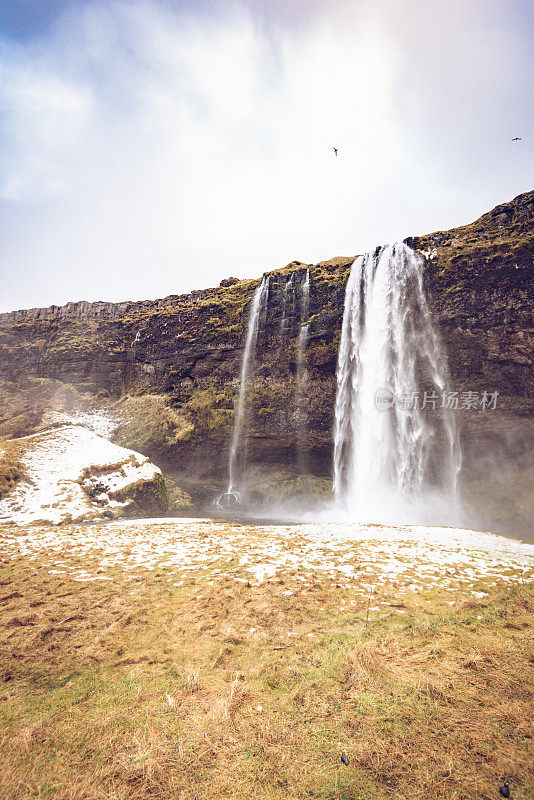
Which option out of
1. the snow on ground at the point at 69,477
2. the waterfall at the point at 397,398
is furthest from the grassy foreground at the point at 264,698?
the waterfall at the point at 397,398

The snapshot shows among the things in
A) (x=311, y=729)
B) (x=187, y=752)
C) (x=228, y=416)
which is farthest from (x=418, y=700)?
(x=228, y=416)

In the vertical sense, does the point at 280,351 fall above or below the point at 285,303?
below

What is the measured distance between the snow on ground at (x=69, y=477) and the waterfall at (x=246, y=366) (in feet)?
36.6

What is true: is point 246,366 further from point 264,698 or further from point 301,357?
point 264,698

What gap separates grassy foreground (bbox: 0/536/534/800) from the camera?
1863 millimetres

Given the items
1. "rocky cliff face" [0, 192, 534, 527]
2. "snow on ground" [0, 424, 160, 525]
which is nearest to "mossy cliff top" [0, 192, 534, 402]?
"rocky cliff face" [0, 192, 534, 527]

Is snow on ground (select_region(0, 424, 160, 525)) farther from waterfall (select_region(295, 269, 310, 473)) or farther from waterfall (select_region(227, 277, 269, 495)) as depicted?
waterfall (select_region(295, 269, 310, 473))

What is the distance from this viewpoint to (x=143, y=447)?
2973 cm

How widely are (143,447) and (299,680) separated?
29.4m

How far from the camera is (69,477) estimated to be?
15.8 metres

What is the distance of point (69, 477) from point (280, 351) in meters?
19.0

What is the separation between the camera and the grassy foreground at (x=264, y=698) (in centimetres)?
186

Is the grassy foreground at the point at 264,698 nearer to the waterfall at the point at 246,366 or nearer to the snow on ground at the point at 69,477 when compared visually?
the snow on ground at the point at 69,477

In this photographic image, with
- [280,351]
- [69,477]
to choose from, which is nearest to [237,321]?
[280,351]
